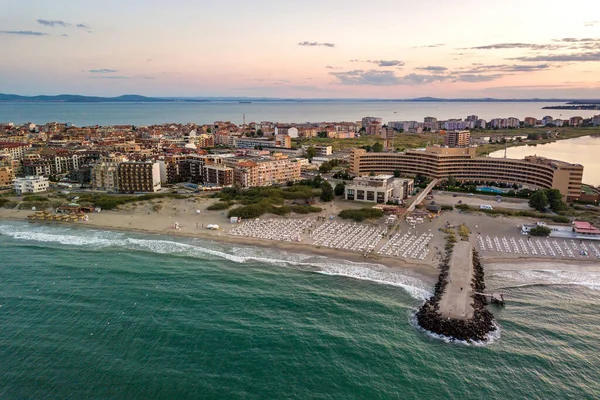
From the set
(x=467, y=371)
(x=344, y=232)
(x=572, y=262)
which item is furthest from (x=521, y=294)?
(x=344, y=232)

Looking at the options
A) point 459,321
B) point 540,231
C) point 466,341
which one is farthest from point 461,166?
point 466,341

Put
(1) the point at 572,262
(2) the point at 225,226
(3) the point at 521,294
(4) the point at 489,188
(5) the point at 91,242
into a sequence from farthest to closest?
1. (4) the point at 489,188
2. (2) the point at 225,226
3. (5) the point at 91,242
4. (1) the point at 572,262
5. (3) the point at 521,294

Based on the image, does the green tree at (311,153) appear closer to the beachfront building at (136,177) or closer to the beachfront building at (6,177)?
the beachfront building at (136,177)

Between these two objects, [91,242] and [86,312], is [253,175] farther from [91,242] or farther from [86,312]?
[86,312]

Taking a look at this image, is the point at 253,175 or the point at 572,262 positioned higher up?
the point at 253,175

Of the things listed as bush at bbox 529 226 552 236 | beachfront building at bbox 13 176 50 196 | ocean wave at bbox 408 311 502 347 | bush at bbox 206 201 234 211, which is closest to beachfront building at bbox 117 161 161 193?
beachfront building at bbox 13 176 50 196

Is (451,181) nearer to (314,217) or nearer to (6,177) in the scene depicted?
(314,217)
